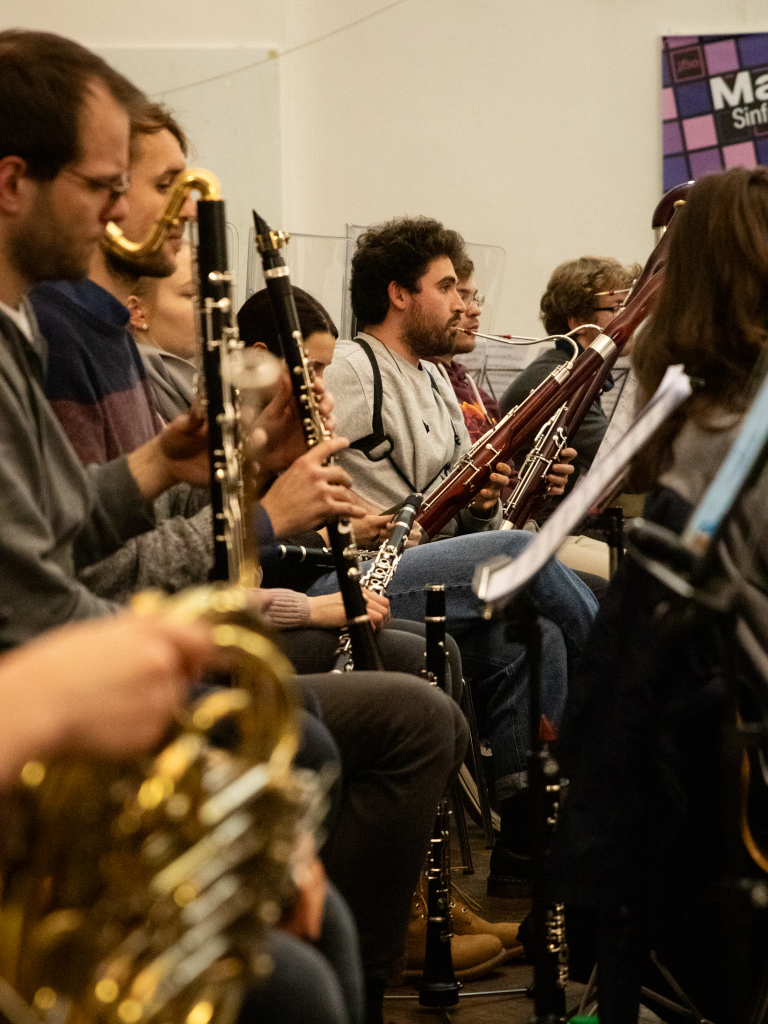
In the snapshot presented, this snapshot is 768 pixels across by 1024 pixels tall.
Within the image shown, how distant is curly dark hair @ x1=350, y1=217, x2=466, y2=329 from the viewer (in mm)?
3082

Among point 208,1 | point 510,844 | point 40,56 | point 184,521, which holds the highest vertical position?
point 208,1

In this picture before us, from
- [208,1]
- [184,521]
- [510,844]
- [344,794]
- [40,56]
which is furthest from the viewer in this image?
[208,1]

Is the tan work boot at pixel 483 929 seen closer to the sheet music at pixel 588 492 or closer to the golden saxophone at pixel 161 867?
the sheet music at pixel 588 492

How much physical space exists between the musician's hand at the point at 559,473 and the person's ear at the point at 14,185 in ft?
5.85

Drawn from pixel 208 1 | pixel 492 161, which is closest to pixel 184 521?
pixel 208 1

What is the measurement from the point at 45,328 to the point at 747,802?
109cm

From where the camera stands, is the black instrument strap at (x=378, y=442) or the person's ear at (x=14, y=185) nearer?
the person's ear at (x=14, y=185)

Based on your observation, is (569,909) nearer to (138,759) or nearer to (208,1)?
(138,759)

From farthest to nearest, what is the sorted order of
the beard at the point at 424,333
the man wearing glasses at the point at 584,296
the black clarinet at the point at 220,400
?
the man wearing glasses at the point at 584,296, the beard at the point at 424,333, the black clarinet at the point at 220,400

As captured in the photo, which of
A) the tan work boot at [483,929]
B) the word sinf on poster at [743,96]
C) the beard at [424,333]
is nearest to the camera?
the tan work boot at [483,929]

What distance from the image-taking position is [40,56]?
123 cm

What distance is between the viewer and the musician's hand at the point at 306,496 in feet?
5.48

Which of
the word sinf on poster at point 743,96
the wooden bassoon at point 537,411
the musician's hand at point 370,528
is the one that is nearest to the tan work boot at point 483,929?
the musician's hand at point 370,528

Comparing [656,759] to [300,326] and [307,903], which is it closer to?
[307,903]
